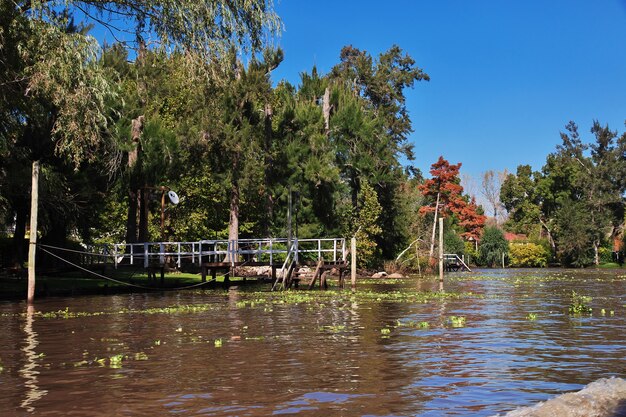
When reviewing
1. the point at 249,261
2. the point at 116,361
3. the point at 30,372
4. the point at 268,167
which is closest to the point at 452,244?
the point at 268,167

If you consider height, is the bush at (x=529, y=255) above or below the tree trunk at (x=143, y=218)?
below

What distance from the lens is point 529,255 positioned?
9444 cm

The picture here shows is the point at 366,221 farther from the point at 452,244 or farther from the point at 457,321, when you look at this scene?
the point at 457,321

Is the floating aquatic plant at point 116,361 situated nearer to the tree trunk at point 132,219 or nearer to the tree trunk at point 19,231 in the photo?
the tree trunk at point 19,231

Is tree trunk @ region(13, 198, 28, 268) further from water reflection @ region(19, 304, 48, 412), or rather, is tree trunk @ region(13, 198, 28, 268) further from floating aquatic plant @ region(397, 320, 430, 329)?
floating aquatic plant @ region(397, 320, 430, 329)

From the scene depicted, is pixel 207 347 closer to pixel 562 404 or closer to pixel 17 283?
pixel 562 404

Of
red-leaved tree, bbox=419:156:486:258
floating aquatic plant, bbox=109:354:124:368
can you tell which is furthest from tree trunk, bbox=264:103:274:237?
floating aquatic plant, bbox=109:354:124:368

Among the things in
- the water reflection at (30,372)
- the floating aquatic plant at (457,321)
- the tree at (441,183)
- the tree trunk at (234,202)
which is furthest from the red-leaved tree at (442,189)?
the water reflection at (30,372)

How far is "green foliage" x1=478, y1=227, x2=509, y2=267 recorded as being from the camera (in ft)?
314

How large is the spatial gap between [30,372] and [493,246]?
293 ft

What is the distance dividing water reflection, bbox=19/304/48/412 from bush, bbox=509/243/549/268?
276 ft

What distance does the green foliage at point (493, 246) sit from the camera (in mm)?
95688

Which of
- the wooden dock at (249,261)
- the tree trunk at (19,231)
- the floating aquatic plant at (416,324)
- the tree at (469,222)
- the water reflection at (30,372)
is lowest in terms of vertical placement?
the water reflection at (30,372)

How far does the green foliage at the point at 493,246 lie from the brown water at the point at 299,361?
76224 millimetres
